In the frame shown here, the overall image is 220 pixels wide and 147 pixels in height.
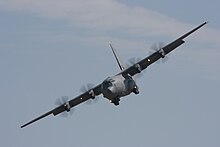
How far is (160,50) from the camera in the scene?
627ft

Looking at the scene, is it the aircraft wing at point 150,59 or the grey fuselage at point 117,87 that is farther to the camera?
the aircraft wing at point 150,59

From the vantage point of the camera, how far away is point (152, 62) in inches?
7623

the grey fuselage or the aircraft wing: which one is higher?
the aircraft wing

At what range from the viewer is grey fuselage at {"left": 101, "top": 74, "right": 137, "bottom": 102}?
613 feet

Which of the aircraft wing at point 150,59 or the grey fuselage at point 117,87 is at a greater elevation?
the aircraft wing at point 150,59

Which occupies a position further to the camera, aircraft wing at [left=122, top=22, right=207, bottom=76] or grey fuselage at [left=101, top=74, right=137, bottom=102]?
aircraft wing at [left=122, top=22, right=207, bottom=76]

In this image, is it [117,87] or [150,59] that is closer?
[117,87]

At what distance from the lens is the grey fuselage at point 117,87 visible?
613 feet

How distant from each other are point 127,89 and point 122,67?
10462 mm

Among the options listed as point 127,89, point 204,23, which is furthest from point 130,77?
point 204,23

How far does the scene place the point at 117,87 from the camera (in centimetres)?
18688

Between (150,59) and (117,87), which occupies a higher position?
(150,59)

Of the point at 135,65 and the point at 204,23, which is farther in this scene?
the point at 135,65

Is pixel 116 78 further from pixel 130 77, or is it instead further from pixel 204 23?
pixel 204 23
